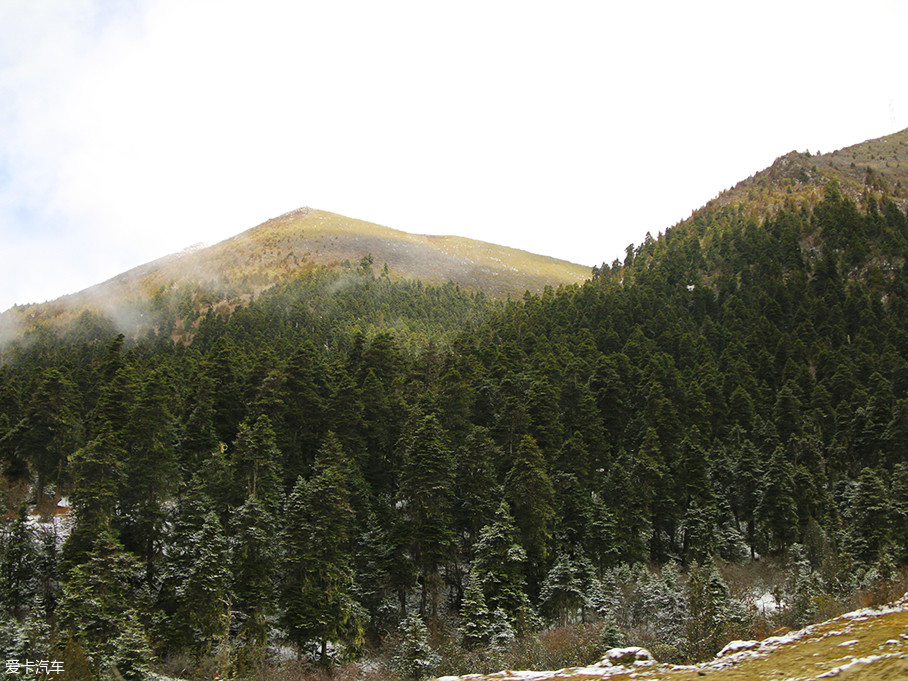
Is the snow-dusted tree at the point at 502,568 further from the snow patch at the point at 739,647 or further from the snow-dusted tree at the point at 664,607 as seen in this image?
the snow patch at the point at 739,647

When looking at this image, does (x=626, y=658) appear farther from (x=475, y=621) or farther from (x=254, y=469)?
(x=254, y=469)

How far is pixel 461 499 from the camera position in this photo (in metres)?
48.5

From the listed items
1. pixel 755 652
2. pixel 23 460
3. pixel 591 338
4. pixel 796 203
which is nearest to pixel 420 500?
pixel 755 652

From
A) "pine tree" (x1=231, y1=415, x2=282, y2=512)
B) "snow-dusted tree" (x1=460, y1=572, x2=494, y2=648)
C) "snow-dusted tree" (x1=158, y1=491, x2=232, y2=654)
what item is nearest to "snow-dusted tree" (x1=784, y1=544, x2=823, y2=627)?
"snow-dusted tree" (x1=460, y1=572, x2=494, y2=648)

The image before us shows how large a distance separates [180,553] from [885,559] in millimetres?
41332

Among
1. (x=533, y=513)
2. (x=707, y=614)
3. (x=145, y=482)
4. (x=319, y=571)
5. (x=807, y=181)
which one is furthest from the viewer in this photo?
(x=807, y=181)

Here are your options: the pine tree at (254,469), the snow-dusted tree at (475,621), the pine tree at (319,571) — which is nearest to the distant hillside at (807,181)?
the snow-dusted tree at (475,621)

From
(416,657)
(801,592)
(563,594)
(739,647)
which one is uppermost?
(739,647)

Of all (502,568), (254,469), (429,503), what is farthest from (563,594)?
(254,469)

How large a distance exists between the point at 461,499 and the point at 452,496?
3.80m

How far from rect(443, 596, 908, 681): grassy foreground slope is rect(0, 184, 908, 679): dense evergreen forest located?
24.1ft

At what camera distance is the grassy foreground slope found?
1205cm

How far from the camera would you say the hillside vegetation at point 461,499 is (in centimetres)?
3291

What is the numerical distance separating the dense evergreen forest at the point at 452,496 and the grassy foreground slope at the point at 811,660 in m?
7.35
